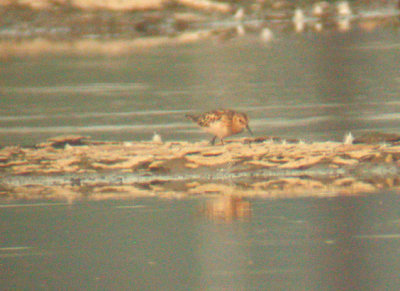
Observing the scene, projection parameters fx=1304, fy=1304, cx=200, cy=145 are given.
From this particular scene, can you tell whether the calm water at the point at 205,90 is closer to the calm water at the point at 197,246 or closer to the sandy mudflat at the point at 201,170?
the sandy mudflat at the point at 201,170

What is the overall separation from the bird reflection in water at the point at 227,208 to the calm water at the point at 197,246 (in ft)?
0.18

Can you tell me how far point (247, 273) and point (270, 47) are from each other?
21.5 metres

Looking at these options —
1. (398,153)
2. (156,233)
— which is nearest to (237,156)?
(398,153)

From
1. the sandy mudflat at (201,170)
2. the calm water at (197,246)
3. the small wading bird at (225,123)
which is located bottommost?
the calm water at (197,246)

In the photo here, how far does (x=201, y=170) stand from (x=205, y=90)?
8.39 m

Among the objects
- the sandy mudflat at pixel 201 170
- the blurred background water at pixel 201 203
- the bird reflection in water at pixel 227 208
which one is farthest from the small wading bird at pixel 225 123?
the bird reflection in water at pixel 227 208

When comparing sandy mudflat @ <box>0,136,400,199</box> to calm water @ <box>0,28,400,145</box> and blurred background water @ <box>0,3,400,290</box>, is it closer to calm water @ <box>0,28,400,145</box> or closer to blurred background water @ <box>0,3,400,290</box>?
blurred background water @ <box>0,3,400,290</box>

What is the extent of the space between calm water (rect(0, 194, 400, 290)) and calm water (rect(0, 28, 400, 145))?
12.8 feet

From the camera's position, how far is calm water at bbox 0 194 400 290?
6.70m

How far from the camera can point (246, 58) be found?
25.2m

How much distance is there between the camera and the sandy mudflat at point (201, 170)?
376 inches

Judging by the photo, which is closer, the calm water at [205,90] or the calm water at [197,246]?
the calm water at [197,246]

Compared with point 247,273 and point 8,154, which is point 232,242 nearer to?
point 247,273

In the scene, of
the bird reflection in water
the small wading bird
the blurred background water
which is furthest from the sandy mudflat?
the blurred background water
